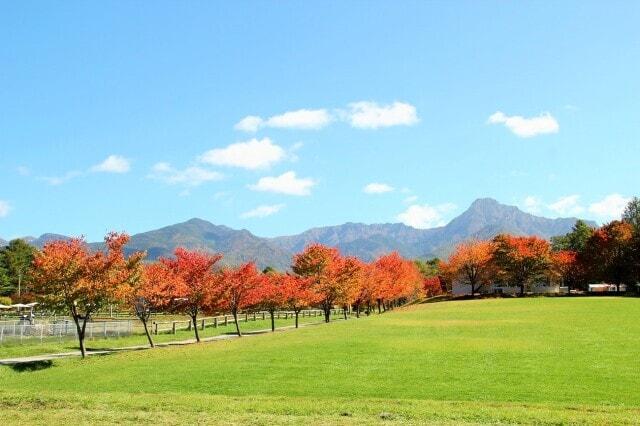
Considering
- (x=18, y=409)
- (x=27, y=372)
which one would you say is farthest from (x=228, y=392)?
(x=27, y=372)

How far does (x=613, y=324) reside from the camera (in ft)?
140

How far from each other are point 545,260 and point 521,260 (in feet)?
17.1

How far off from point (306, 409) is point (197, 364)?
1382 centimetres

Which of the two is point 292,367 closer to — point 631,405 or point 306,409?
point 306,409

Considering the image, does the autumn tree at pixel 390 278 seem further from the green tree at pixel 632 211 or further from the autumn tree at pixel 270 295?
the green tree at pixel 632 211

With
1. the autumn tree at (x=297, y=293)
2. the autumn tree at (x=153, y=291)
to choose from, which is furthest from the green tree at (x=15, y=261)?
the autumn tree at (x=153, y=291)

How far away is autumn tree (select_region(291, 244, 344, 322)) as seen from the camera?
73.2m

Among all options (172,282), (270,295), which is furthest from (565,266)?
(172,282)

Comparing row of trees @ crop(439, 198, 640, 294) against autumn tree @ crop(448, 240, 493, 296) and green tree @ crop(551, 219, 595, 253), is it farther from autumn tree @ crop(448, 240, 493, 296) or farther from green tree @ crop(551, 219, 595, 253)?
green tree @ crop(551, 219, 595, 253)

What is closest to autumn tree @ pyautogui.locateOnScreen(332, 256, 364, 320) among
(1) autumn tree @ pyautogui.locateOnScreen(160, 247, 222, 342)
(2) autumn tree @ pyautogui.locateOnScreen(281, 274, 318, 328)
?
(2) autumn tree @ pyautogui.locateOnScreen(281, 274, 318, 328)

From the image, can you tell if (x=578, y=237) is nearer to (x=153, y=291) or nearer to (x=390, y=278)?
(x=390, y=278)

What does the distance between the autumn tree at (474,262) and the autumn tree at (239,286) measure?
74.3 m

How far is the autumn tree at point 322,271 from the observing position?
73250mm

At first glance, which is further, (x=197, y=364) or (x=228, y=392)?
(x=197, y=364)
